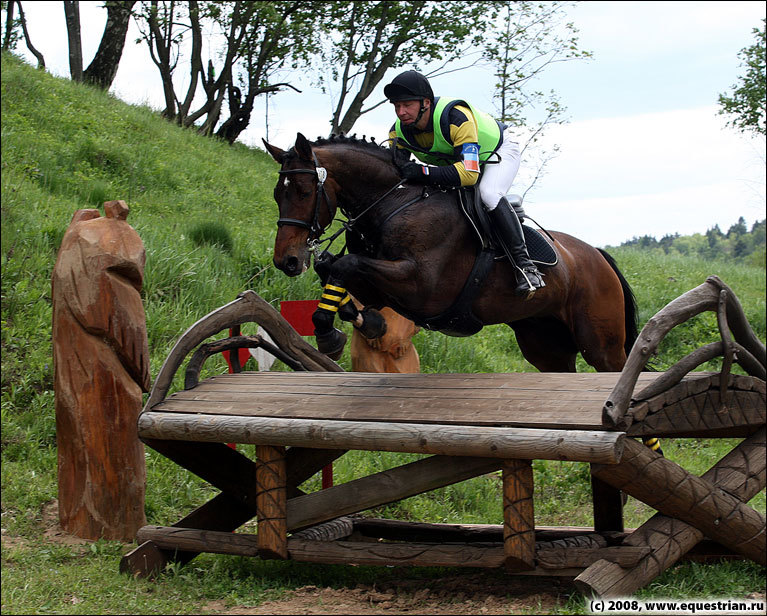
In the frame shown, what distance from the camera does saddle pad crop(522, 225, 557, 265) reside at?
5402 millimetres

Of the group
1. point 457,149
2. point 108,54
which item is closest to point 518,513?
point 457,149

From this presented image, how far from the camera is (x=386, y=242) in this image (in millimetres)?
4867

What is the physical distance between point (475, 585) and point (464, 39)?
14.2 metres

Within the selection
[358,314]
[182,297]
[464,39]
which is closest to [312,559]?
[358,314]

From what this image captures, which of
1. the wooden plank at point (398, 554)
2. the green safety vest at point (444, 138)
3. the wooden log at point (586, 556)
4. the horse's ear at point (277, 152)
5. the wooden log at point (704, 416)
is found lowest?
the wooden plank at point (398, 554)

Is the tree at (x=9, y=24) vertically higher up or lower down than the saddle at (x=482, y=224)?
higher up

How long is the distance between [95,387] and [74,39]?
12790mm

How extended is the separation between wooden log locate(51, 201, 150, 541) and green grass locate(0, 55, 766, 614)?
260 millimetres

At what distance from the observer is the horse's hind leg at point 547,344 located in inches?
245

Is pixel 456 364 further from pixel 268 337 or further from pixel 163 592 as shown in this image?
pixel 163 592

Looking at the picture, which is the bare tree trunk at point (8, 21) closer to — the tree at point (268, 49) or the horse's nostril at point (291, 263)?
the tree at point (268, 49)

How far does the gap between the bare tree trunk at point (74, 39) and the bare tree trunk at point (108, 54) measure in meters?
0.23

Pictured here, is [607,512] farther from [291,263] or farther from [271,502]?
[291,263]

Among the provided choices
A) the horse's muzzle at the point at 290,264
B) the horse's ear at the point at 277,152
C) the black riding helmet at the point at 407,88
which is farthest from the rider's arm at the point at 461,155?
the horse's muzzle at the point at 290,264
